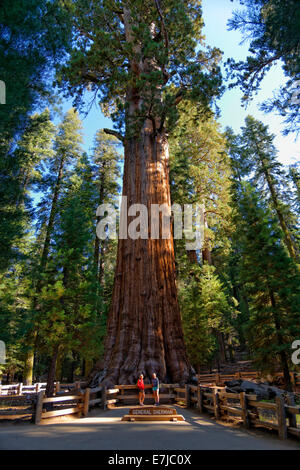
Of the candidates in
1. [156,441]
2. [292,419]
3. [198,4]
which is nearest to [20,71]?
[156,441]

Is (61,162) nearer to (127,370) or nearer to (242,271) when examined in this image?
(242,271)

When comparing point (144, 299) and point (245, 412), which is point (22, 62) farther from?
point (245, 412)

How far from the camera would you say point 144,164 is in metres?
11.8

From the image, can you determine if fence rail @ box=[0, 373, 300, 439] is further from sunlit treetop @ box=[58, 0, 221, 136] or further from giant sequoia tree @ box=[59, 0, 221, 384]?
sunlit treetop @ box=[58, 0, 221, 136]

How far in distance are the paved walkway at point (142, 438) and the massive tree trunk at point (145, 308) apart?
9.95 ft

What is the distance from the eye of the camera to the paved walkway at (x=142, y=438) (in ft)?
12.6

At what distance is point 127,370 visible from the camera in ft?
28.4

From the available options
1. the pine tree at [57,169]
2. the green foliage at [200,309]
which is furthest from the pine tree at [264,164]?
the pine tree at [57,169]

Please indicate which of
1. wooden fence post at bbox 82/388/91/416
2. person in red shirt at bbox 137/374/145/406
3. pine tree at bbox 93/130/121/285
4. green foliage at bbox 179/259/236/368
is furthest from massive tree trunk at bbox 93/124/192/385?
pine tree at bbox 93/130/121/285

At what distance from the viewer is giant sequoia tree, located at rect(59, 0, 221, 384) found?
9125 mm

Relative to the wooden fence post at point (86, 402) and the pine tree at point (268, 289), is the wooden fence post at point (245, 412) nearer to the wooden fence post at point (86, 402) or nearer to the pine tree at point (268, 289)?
the wooden fence post at point (86, 402)

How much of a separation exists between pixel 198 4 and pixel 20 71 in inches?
475

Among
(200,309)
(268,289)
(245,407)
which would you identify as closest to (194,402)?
(245,407)

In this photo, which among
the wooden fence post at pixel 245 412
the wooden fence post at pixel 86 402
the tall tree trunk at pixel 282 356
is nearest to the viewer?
the wooden fence post at pixel 245 412
